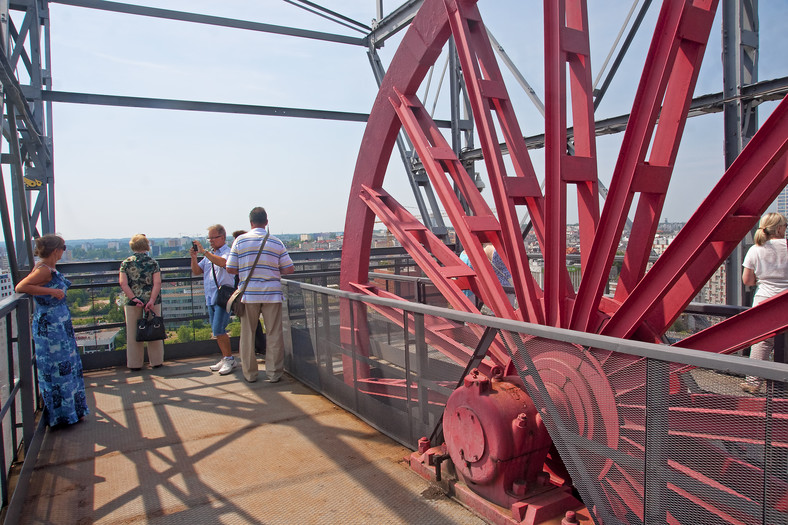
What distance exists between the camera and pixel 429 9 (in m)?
4.58

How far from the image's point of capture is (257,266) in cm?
561

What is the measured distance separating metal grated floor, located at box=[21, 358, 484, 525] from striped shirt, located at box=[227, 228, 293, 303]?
95 cm

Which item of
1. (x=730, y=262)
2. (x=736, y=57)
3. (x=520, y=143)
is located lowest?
(x=730, y=262)

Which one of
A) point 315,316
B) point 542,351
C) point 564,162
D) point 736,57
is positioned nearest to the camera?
point 542,351

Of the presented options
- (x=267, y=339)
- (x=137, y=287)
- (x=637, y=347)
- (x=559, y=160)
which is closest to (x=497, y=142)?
(x=559, y=160)

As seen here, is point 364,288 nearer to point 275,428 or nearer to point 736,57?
point 275,428

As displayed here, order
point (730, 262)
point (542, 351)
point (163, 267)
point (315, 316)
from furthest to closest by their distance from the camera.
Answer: point (163, 267) < point (730, 262) < point (315, 316) < point (542, 351)

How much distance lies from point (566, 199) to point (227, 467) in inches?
112

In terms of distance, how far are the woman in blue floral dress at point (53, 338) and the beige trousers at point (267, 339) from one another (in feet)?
5.10

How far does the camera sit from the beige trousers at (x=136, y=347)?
6.37 metres

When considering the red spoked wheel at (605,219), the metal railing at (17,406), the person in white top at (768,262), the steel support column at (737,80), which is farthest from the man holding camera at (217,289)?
the steel support column at (737,80)

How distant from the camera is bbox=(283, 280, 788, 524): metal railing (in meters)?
1.77

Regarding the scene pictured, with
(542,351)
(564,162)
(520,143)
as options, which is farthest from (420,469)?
(520,143)

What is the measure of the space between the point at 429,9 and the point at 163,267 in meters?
4.85
